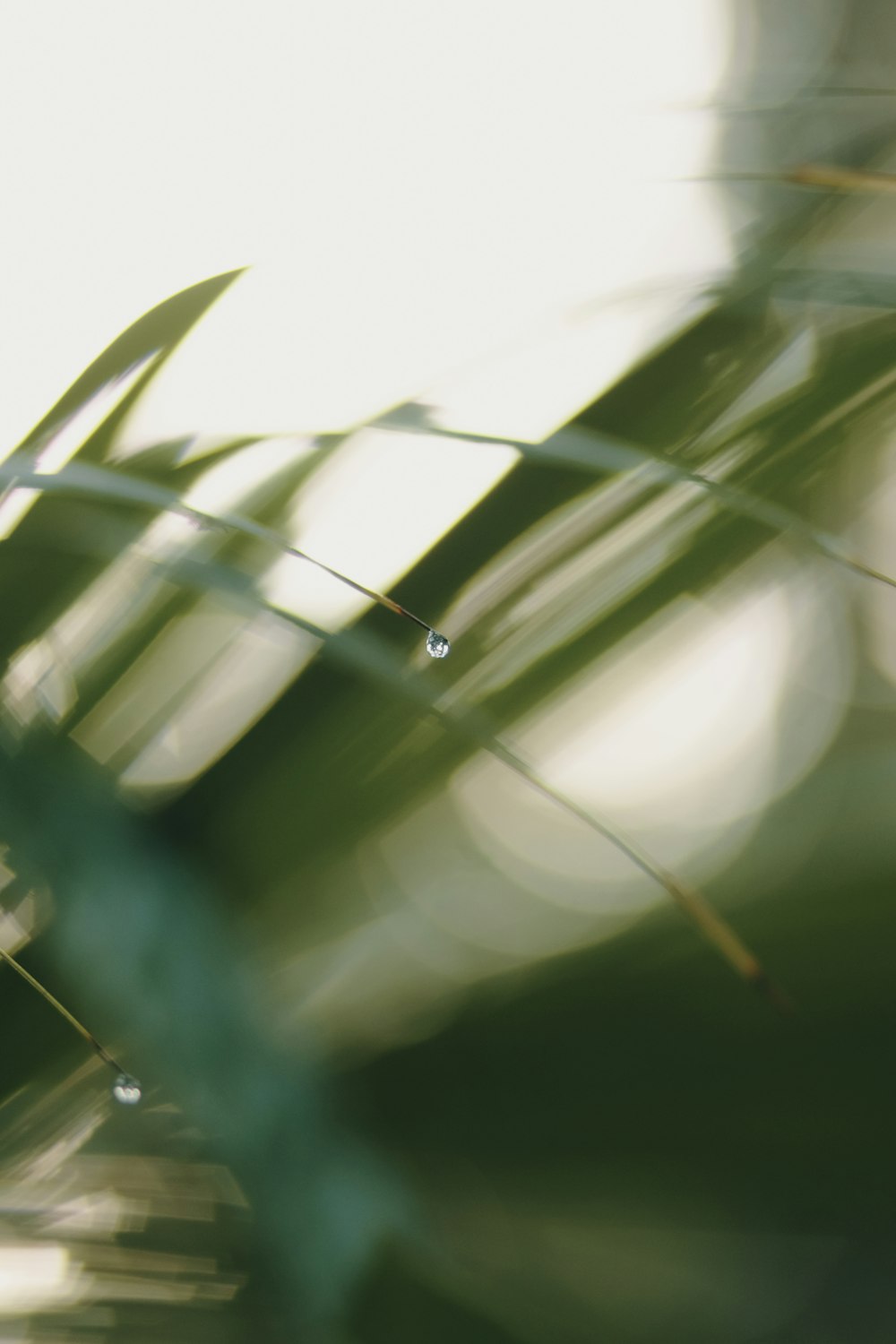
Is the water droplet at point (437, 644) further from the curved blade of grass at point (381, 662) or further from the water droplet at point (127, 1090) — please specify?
the water droplet at point (127, 1090)

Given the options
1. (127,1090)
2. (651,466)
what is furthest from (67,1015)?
(651,466)

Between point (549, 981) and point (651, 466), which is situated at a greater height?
point (651, 466)

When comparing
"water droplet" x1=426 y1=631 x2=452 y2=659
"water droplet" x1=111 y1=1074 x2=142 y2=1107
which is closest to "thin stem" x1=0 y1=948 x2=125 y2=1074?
"water droplet" x1=111 y1=1074 x2=142 y2=1107

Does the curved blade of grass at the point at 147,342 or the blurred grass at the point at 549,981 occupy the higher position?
the curved blade of grass at the point at 147,342

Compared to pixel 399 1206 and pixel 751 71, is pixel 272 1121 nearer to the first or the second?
pixel 399 1206

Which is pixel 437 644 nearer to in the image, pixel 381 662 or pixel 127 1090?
pixel 381 662

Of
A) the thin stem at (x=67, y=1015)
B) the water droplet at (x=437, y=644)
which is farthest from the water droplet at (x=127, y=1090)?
the water droplet at (x=437, y=644)

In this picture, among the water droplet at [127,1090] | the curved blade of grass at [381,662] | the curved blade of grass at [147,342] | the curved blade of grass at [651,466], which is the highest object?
the curved blade of grass at [147,342]

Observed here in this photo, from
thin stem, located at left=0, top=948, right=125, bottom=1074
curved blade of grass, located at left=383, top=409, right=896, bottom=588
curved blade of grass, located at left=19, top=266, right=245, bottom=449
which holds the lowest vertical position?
thin stem, located at left=0, top=948, right=125, bottom=1074

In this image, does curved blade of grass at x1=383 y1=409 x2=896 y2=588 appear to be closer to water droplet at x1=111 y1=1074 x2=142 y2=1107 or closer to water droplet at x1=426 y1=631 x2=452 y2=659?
water droplet at x1=426 y1=631 x2=452 y2=659
